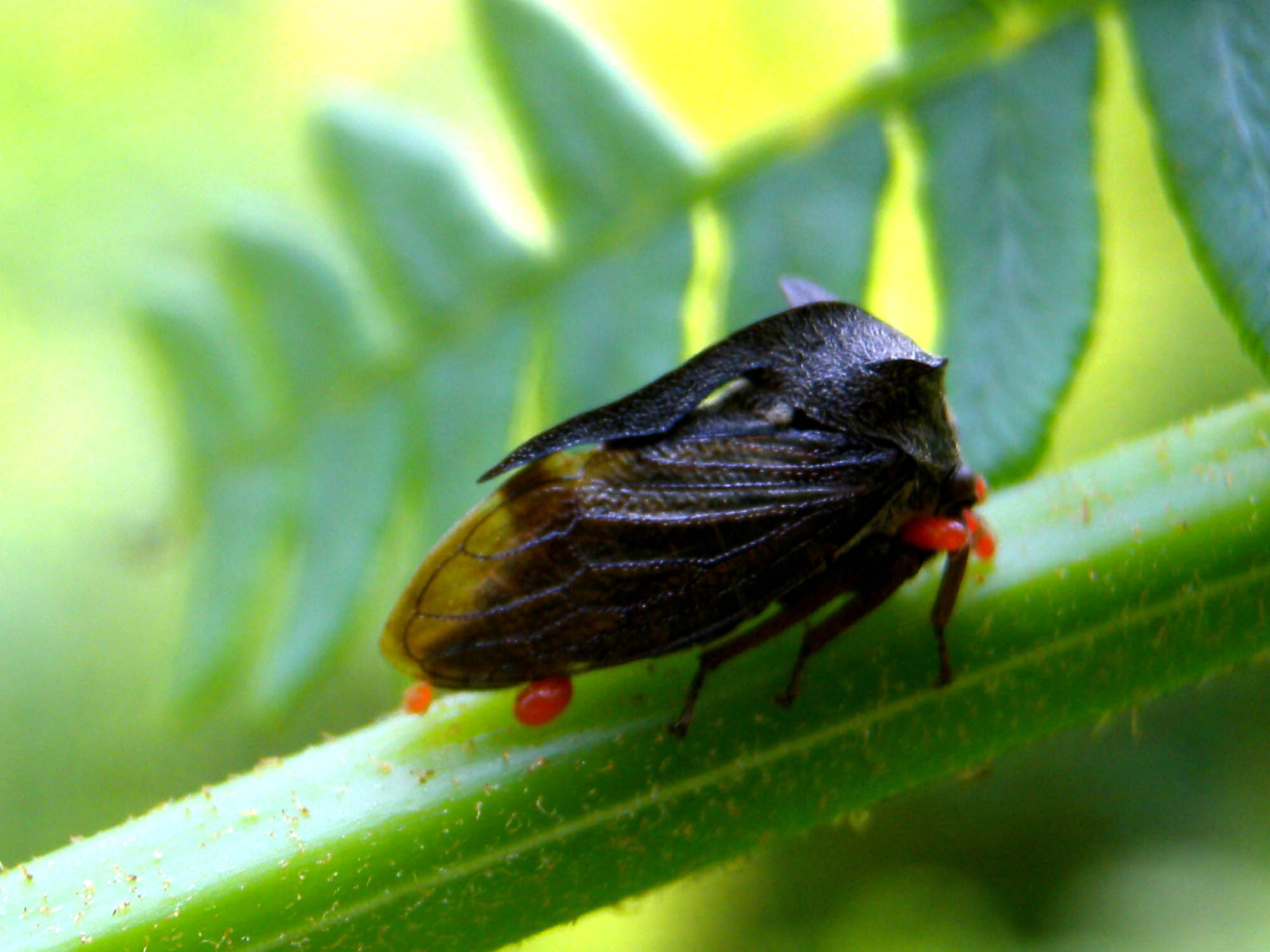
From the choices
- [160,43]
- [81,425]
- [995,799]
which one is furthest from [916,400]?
[160,43]

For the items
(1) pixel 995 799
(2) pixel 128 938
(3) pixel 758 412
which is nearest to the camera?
(2) pixel 128 938

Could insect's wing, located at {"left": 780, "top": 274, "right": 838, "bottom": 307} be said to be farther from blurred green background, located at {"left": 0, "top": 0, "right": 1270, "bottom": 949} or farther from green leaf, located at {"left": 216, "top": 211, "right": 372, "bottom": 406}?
green leaf, located at {"left": 216, "top": 211, "right": 372, "bottom": 406}

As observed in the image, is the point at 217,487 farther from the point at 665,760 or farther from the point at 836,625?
the point at 836,625

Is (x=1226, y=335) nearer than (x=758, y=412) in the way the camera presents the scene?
No

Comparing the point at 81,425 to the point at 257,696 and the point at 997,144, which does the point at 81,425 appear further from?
the point at 997,144

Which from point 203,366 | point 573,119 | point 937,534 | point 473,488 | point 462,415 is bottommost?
point 937,534

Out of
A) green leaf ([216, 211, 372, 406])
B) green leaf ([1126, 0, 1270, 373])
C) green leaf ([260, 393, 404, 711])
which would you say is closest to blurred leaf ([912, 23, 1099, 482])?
green leaf ([1126, 0, 1270, 373])

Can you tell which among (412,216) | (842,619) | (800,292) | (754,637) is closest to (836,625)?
(842,619)

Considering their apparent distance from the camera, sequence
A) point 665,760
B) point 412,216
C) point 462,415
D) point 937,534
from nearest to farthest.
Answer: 1. point 665,760
2. point 937,534
3. point 462,415
4. point 412,216
